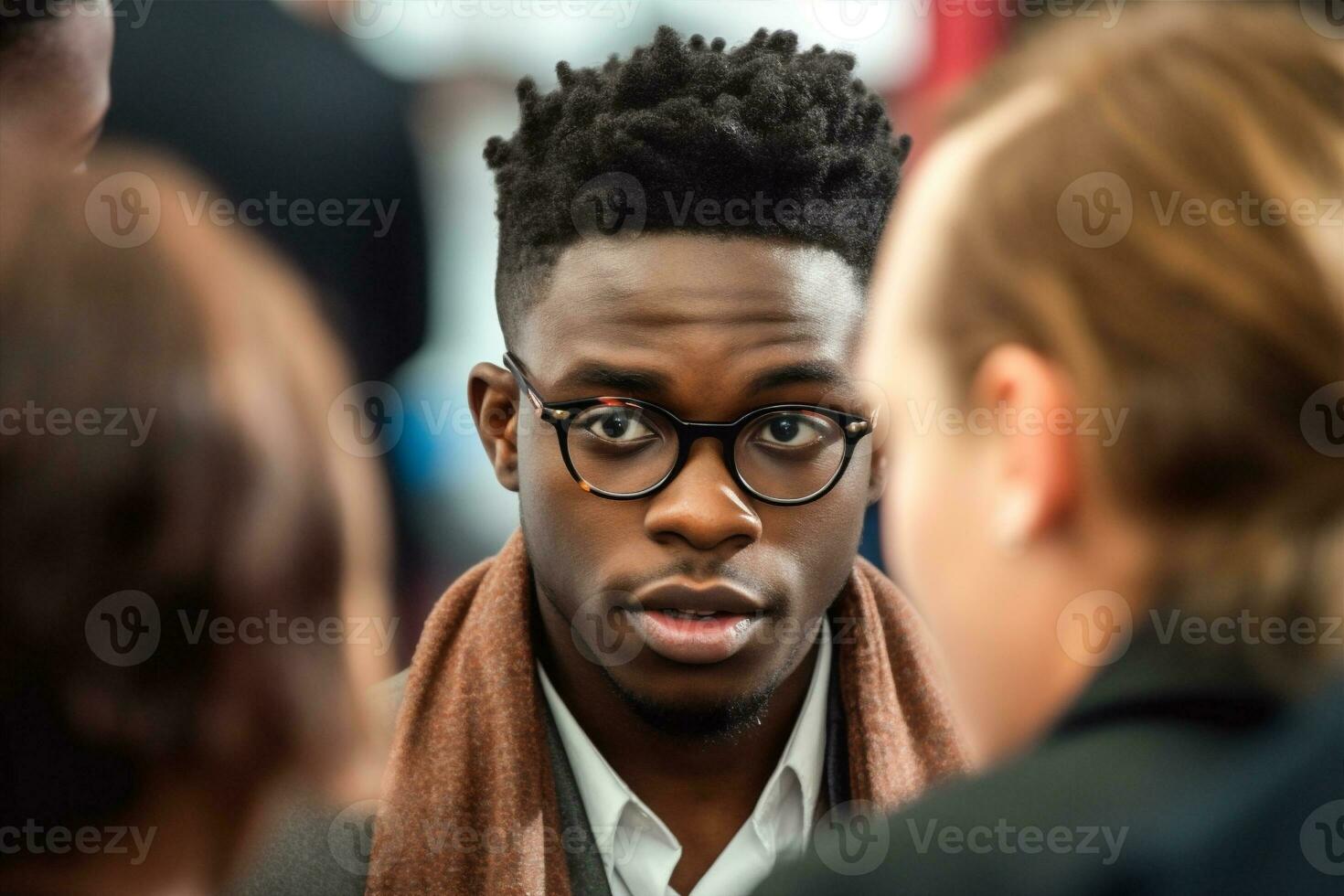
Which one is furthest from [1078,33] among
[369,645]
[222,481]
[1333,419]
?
[369,645]

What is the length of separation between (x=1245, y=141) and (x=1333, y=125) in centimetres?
5

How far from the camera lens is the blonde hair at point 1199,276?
2.03 ft

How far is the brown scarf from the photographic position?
1153 mm

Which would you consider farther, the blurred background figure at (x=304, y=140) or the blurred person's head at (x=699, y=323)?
the blurred background figure at (x=304, y=140)

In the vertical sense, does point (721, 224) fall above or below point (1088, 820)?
above

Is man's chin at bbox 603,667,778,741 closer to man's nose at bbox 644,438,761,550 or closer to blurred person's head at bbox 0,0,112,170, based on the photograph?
man's nose at bbox 644,438,761,550

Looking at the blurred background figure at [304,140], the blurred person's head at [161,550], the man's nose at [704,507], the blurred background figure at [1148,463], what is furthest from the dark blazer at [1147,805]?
the blurred background figure at [304,140]

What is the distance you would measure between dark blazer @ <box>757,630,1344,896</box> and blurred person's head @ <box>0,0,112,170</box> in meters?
1.00

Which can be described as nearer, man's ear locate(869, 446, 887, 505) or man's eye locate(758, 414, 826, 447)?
man's eye locate(758, 414, 826, 447)

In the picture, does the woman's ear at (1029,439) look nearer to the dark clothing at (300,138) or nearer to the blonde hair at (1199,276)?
the blonde hair at (1199,276)

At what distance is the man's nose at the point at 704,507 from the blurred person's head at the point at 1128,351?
A: 1.14ft

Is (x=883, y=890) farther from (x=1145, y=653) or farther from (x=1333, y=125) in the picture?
(x=1333, y=125)

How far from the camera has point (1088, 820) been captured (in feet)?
1.89

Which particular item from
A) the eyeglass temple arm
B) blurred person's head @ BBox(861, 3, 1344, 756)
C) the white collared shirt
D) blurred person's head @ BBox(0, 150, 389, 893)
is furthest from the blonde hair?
the white collared shirt
